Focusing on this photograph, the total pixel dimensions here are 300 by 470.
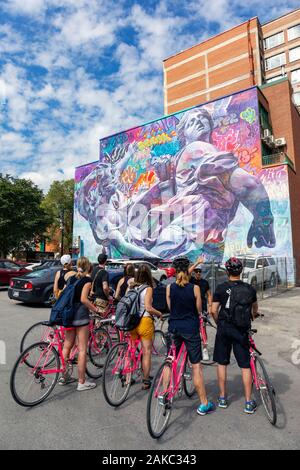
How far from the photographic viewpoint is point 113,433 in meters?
3.18

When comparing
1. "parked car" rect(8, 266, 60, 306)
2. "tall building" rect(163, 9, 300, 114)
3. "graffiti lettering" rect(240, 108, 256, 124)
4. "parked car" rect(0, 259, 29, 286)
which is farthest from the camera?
"tall building" rect(163, 9, 300, 114)

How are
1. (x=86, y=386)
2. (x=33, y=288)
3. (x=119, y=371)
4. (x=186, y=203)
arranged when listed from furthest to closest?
(x=186, y=203), (x=33, y=288), (x=86, y=386), (x=119, y=371)

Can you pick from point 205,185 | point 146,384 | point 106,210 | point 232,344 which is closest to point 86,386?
point 146,384

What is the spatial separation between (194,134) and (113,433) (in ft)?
78.8

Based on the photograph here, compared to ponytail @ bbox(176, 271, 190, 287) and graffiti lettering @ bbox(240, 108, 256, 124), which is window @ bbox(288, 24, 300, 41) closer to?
graffiti lettering @ bbox(240, 108, 256, 124)

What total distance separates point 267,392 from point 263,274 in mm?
11396

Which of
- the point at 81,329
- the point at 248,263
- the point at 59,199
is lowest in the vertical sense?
the point at 81,329

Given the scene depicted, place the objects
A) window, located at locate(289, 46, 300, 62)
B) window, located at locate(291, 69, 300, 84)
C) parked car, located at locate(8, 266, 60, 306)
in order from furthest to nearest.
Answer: window, located at locate(289, 46, 300, 62) → window, located at locate(291, 69, 300, 84) → parked car, located at locate(8, 266, 60, 306)

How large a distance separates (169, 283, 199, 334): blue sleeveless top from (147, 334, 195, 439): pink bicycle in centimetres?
26

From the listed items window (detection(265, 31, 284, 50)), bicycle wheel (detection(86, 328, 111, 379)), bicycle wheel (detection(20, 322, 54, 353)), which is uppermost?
window (detection(265, 31, 284, 50))

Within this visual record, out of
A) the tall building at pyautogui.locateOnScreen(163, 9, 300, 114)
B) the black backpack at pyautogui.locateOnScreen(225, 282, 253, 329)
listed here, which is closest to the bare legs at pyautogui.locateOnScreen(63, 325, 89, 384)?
the black backpack at pyautogui.locateOnScreen(225, 282, 253, 329)

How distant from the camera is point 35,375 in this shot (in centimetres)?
392

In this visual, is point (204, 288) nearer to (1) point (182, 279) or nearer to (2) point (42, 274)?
(1) point (182, 279)

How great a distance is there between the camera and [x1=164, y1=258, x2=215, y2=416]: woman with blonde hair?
3.57 meters
